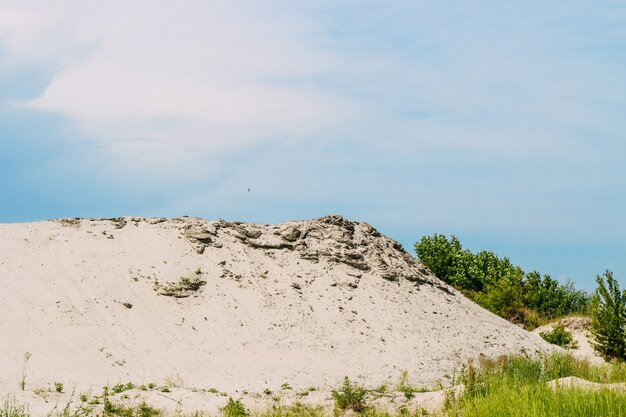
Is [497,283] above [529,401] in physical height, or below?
above

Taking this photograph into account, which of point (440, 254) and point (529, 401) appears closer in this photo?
point (529, 401)

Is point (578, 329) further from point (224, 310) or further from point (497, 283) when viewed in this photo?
point (224, 310)

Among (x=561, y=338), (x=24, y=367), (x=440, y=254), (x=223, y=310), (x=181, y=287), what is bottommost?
(x=24, y=367)

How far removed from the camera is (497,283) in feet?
129

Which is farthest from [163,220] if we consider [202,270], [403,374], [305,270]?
[403,374]

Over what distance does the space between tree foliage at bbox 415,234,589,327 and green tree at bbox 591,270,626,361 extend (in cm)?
824

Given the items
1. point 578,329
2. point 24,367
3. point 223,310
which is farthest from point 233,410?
point 578,329

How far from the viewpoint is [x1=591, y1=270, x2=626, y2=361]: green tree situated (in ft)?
93.8

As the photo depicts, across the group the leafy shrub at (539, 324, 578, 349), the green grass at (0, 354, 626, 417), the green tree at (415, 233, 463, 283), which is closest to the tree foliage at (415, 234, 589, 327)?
the green tree at (415, 233, 463, 283)

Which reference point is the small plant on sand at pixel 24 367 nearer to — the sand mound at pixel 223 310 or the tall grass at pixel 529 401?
the sand mound at pixel 223 310

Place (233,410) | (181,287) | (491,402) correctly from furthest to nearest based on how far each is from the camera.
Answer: (181,287)
(233,410)
(491,402)

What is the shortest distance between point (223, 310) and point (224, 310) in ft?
0.12

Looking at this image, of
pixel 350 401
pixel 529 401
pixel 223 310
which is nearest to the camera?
pixel 529 401

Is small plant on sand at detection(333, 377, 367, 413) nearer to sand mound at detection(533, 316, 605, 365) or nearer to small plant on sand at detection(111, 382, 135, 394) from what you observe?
small plant on sand at detection(111, 382, 135, 394)
